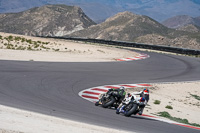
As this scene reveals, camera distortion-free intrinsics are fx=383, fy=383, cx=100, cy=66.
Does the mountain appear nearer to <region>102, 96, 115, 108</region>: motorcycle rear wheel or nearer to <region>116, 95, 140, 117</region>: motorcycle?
<region>102, 96, 115, 108</region>: motorcycle rear wheel

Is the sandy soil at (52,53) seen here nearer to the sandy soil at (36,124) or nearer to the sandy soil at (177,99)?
the sandy soil at (177,99)

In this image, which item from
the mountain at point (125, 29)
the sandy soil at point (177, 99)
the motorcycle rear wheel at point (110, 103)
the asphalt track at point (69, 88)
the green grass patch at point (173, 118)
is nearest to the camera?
the asphalt track at point (69, 88)

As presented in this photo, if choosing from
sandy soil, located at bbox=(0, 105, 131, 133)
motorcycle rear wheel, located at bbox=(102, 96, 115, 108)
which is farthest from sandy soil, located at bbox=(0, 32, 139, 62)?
sandy soil, located at bbox=(0, 105, 131, 133)

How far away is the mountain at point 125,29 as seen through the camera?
160625mm

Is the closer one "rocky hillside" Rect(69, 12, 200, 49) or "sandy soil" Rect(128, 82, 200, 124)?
"sandy soil" Rect(128, 82, 200, 124)

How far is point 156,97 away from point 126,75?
5455 millimetres

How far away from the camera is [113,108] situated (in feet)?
45.2

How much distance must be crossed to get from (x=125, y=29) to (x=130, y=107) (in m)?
154

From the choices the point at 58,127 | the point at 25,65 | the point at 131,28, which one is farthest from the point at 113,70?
the point at 131,28

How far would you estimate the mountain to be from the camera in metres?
161

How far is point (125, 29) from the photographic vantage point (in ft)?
541

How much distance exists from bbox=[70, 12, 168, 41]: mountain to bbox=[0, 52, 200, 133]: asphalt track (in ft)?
430

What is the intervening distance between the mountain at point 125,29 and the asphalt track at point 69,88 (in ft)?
430

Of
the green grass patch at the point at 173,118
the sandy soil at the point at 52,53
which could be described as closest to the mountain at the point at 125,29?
the sandy soil at the point at 52,53
